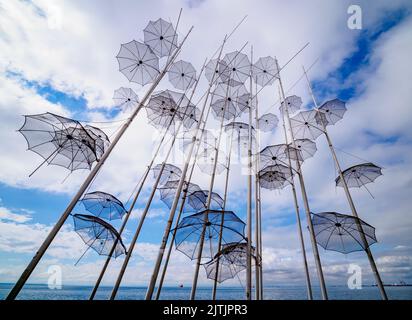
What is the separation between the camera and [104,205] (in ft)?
38.9

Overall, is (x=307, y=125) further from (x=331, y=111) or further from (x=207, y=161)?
(x=207, y=161)

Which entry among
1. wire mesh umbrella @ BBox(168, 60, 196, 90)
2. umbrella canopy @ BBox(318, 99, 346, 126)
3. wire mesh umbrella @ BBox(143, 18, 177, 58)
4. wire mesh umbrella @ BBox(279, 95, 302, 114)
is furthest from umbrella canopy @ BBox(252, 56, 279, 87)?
wire mesh umbrella @ BBox(143, 18, 177, 58)

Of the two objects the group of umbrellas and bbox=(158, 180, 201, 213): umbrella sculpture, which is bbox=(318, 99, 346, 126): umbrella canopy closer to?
the group of umbrellas

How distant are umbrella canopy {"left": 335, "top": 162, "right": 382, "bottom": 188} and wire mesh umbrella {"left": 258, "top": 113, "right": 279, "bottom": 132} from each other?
6.45m

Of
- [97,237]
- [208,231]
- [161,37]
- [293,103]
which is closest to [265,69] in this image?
[293,103]

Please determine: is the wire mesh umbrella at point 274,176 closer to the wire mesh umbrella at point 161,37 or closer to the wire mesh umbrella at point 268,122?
the wire mesh umbrella at point 268,122

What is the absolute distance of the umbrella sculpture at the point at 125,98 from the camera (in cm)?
1572

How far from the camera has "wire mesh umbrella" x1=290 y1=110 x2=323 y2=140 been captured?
14008 millimetres

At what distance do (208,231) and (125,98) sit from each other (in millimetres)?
12362
